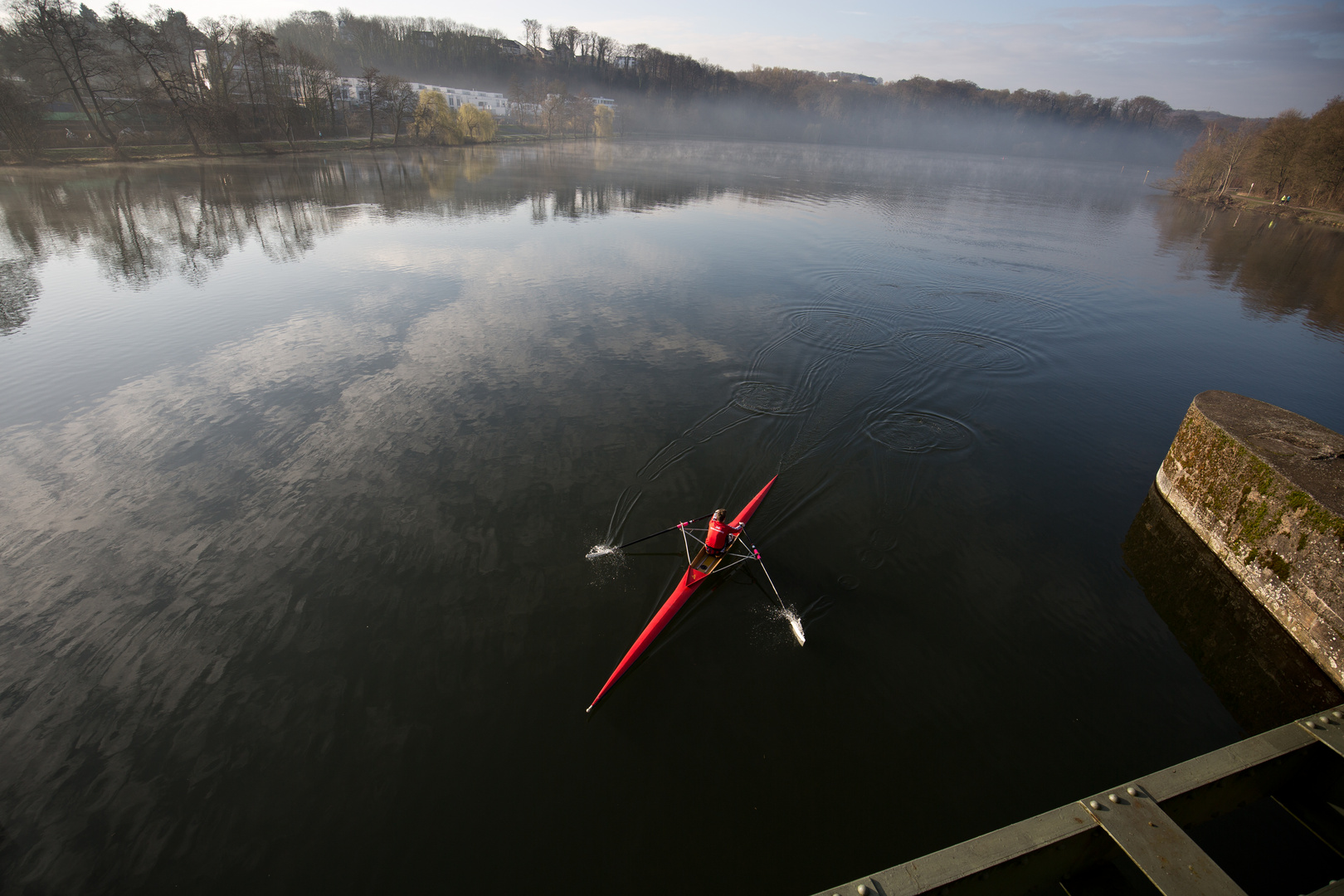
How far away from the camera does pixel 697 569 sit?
28.3 feet

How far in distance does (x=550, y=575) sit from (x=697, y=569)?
249 centimetres

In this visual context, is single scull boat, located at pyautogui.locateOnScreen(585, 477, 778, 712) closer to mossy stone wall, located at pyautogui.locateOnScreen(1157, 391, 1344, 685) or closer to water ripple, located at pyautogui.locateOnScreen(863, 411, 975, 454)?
water ripple, located at pyautogui.locateOnScreen(863, 411, 975, 454)

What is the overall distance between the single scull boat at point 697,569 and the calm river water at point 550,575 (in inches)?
10.8

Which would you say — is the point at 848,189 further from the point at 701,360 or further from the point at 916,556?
the point at 916,556

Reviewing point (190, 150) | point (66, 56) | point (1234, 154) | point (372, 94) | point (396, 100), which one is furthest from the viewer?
point (396, 100)

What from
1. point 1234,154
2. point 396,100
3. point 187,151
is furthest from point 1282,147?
point 187,151

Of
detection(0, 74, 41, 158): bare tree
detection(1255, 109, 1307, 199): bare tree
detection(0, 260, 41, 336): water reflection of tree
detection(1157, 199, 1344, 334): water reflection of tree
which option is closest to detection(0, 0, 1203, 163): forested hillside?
detection(0, 74, 41, 158): bare tree

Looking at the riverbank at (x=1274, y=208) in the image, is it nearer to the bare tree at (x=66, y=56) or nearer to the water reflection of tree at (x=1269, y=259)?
the water reflection of tree at (x=1269, y=259)

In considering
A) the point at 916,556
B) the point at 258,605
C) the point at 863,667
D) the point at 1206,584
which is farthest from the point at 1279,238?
the point at 258,605

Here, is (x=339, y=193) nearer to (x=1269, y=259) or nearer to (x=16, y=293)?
(x=16, y=293)

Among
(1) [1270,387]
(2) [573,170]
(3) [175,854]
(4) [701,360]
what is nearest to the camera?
(3) [175,854]

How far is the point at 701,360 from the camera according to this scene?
52.8 feet

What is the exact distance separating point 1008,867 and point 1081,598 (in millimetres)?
6236

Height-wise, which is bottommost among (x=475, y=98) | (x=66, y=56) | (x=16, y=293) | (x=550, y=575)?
(x=550, y=575)
